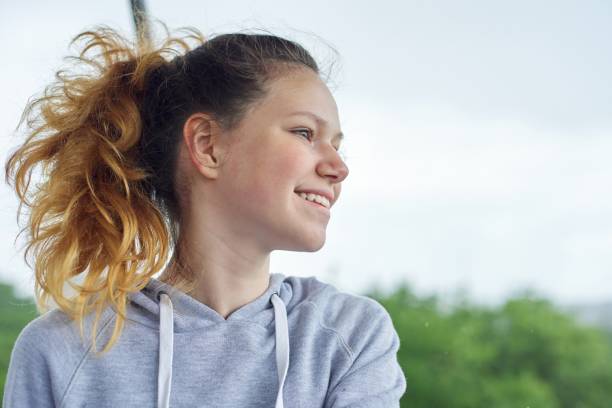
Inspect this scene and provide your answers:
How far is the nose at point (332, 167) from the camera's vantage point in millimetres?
1131

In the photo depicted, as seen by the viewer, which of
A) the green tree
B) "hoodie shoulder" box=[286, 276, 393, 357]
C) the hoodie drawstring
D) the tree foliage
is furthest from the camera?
the tree foliage

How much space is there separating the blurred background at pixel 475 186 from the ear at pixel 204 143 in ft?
2.12

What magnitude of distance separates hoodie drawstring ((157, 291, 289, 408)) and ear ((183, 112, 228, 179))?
22 centimetres

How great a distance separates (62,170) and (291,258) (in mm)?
669

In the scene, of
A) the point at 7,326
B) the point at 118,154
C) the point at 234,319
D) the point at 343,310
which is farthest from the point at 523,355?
the point at 118,154

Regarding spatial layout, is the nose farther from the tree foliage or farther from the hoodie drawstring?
the tree foliage

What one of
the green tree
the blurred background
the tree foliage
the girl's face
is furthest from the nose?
the tree foliage

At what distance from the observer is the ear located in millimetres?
1169

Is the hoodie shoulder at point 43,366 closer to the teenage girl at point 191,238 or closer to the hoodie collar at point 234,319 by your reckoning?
the teenage girl at point 191,238

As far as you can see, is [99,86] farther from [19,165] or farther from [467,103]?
[467,103]

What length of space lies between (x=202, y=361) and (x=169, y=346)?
57 millimetres

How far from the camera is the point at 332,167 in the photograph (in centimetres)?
114

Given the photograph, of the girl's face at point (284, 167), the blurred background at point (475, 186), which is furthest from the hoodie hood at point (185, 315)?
the blurred background at point (475, 186)

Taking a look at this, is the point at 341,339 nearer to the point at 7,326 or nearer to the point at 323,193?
the point at 323,193
